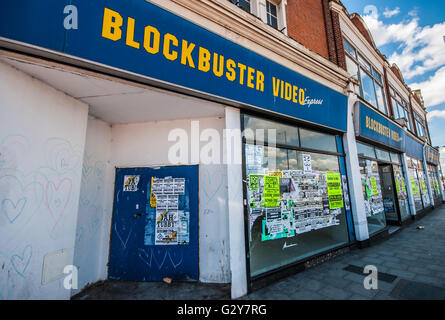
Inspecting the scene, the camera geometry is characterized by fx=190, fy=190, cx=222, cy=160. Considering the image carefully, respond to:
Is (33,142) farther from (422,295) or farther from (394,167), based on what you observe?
(394,167)

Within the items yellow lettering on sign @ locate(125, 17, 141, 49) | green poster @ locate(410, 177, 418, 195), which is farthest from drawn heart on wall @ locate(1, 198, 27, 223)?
green poster @ locate(410, 177, 418, 195)

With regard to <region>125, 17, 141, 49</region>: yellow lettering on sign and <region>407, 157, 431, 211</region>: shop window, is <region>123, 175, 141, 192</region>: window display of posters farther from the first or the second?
<region>407, 157, 431, 211</region>: shop window

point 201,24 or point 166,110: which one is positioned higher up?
point 201,24

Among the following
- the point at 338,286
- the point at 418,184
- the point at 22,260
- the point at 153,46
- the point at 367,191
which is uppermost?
the point at 153,46

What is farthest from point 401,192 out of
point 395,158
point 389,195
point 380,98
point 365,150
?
point 380,98

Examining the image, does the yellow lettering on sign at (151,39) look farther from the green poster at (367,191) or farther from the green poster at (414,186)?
the green poster at (414,186)

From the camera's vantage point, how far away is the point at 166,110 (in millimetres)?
3814

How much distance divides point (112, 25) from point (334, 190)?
608 centimetres

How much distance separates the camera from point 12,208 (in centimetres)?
240

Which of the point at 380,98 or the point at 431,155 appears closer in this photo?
the point at 380,98

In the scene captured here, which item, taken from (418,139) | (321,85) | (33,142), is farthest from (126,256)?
(418,139)

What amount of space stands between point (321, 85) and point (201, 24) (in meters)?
3.74

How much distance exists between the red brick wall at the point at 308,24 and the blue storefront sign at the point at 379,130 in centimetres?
253

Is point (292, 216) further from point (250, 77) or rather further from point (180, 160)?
point (250, 77)
